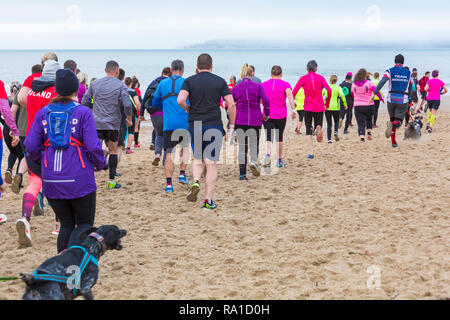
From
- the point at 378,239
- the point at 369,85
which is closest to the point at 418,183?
the point at 378,239

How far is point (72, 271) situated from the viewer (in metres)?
2.99

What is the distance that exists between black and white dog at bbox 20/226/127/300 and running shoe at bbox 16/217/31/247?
1.43m

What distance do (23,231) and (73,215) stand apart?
1.16 metres

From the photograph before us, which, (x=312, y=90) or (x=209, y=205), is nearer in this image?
(x=209, y=205)

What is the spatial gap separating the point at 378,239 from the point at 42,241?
3.72 meters

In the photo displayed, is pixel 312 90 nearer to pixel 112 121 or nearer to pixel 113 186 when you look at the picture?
pixel 112 121

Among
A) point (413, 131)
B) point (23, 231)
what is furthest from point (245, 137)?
point (413, 131)

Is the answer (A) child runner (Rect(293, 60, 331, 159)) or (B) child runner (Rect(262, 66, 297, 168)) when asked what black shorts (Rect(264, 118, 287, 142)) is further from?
(A) child runner (Rect(293, 60, 331, 159))

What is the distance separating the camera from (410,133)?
11133mm

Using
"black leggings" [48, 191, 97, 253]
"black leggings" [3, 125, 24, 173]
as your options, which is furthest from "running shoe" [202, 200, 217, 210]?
"black leggings" [3, 125, 24, 173]

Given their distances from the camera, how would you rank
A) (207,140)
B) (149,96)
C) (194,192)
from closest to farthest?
(207,140)
(194,192)
(149,96)
